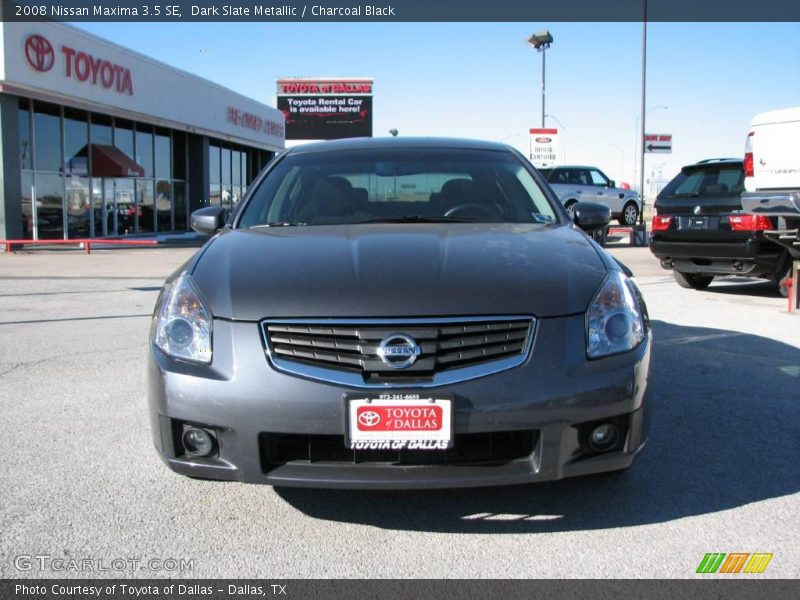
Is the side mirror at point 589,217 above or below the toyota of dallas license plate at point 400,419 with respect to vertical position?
above

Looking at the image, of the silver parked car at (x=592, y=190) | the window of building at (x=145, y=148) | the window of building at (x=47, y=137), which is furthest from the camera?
the window of building at (x=145, y=148)

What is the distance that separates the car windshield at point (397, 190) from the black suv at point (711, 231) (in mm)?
5585

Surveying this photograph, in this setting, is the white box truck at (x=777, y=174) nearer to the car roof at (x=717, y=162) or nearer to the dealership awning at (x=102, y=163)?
the car roof at (x=717, y=162)

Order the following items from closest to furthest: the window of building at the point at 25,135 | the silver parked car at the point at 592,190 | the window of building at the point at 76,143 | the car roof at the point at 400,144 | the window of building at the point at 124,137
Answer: the car roof at the point at 400,144 < the window of building at the point at 25,135 < the window of building at the point at 76,143 < the silver parked car at the point at 592,190 < the window of building at the point at 124,137

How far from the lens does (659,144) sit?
33.0 metres

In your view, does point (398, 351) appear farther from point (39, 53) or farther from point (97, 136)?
point (97, 136)

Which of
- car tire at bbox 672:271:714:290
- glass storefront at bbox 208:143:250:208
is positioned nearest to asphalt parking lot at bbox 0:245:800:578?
car tire at bbox 672:271:714:290

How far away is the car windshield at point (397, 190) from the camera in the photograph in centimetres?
392

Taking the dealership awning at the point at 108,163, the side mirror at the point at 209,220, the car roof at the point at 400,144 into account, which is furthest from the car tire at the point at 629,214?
the side mirror at the point at 209,220

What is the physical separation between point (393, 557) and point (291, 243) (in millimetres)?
1399

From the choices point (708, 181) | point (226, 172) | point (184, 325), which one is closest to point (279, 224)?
point (184, 325)

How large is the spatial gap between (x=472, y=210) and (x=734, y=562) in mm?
2095

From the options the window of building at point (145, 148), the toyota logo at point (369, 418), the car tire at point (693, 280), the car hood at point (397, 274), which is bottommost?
the car tire at point (693, 280)

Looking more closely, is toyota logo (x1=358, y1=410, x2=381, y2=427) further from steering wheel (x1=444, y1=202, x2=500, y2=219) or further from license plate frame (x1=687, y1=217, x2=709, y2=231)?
license plate frame (x1=687, y1=217, x2=709, y2=231)
